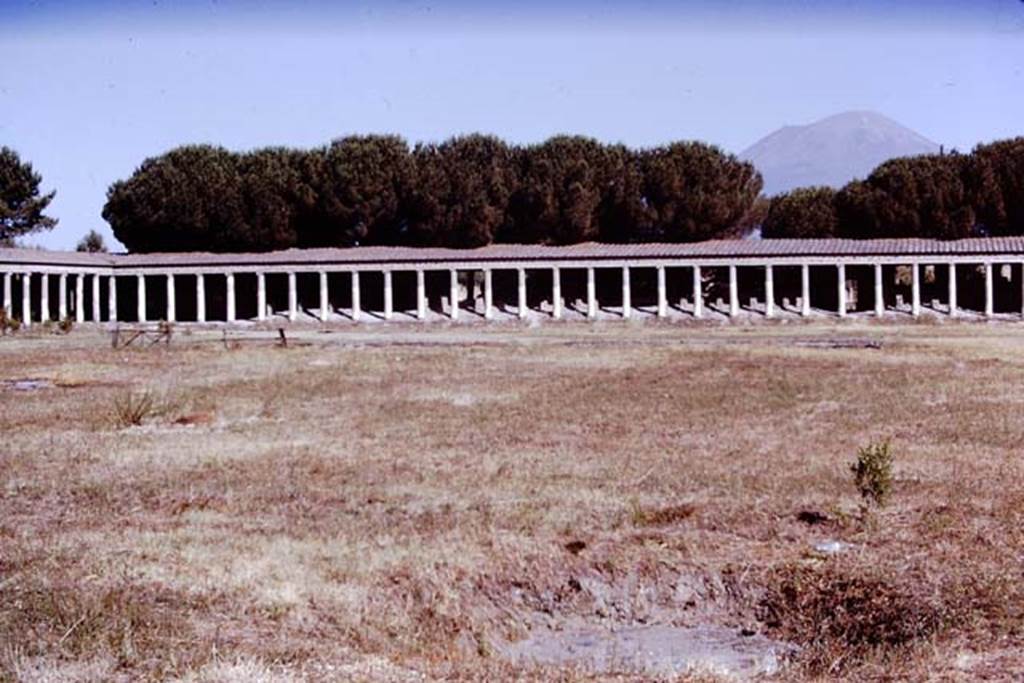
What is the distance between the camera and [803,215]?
269 feet

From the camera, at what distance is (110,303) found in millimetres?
74000

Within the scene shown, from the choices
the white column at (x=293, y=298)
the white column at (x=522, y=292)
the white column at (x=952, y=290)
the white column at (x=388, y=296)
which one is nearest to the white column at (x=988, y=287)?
the white column at (x=952, y=290)

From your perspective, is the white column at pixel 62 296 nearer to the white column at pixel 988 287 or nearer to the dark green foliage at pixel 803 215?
the dark green foliage at pixel 803 215

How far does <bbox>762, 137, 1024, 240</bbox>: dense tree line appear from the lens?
243 ft

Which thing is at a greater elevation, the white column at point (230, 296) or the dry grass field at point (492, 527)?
the white column at point (230, 296)

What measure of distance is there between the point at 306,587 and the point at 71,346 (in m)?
36.3

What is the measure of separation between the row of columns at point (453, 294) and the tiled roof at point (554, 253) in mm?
940

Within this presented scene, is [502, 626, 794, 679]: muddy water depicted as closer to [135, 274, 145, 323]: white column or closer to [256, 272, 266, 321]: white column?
[256, 272, 266, 321]: white column

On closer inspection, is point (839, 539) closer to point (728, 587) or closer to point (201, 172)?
point (728, 587)

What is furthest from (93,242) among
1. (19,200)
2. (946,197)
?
(946,197)

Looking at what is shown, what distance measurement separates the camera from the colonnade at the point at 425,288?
6612cm

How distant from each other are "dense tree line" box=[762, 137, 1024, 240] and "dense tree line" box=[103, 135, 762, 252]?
9802mm

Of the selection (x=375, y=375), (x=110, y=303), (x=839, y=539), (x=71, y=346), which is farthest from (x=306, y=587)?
(x=110, y=303)

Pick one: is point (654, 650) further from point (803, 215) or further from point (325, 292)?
point (803, 215)
